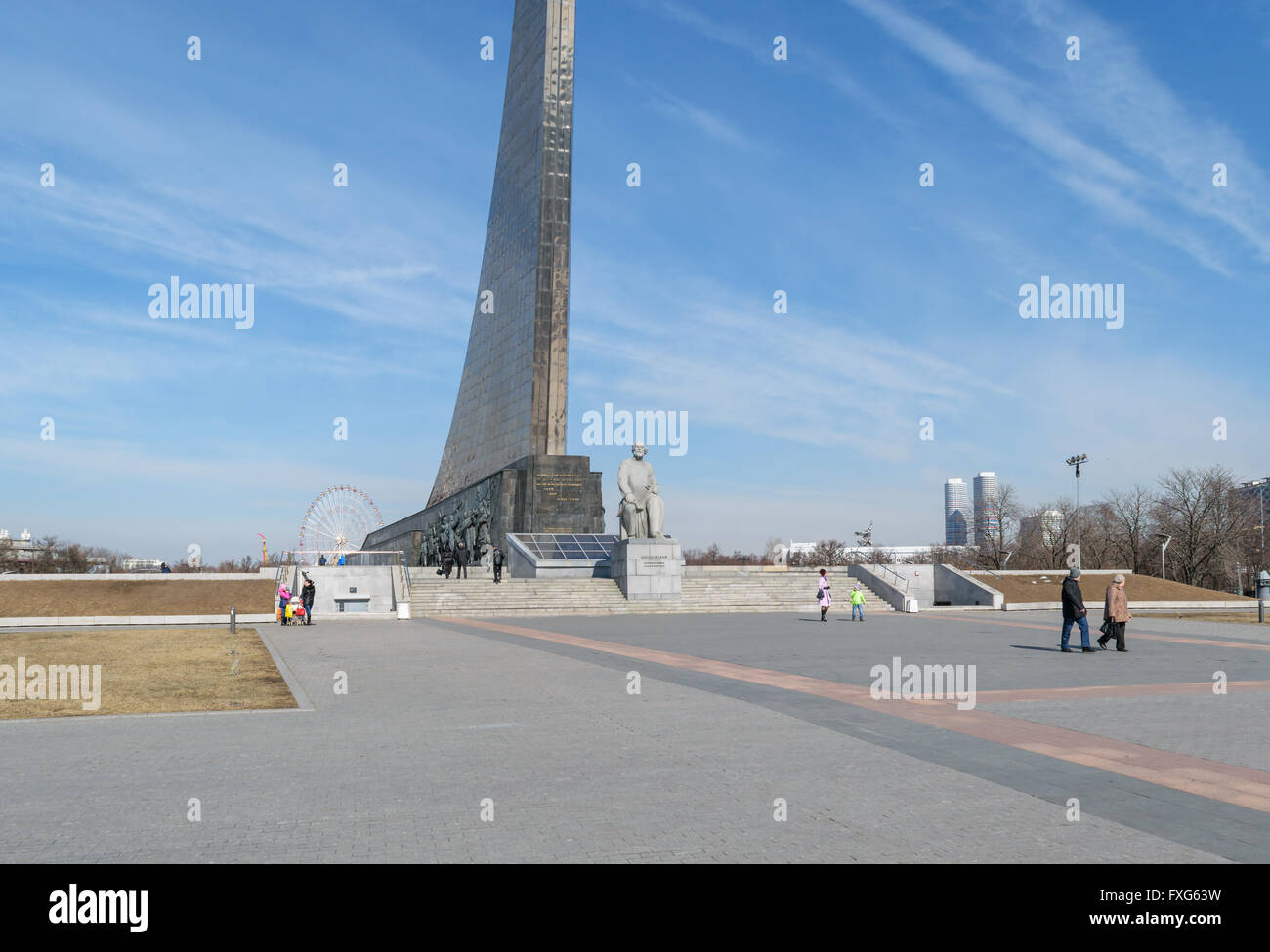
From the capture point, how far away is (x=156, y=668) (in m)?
14.2

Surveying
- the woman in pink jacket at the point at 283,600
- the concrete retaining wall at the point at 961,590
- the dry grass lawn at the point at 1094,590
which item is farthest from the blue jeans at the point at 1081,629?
the woman in pink jacket at the point at 283,600

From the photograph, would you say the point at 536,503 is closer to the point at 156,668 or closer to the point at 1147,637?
the point at 1147,637

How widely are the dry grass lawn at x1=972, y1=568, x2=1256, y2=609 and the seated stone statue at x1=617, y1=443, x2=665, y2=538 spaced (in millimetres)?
12524

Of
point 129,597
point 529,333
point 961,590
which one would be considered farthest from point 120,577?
point 961,590

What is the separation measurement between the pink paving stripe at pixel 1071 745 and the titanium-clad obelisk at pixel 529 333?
2860 cm

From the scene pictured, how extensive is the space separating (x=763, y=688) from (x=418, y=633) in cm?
1191

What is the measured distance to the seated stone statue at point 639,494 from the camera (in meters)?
32.4

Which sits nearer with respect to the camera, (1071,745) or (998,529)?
(1071,745)

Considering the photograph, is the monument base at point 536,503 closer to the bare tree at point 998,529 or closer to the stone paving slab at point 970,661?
the stone paving slab at point 970,661

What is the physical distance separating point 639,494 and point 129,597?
16.4 m

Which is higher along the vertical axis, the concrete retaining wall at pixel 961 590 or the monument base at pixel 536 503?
the monument base at pixel 536 503

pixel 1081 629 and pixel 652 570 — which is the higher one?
pixel 652 570

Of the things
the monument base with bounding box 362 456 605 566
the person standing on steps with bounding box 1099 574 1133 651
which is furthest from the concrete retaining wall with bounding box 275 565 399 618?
the person standing on steps with bounding box 1099 574 1133 651
